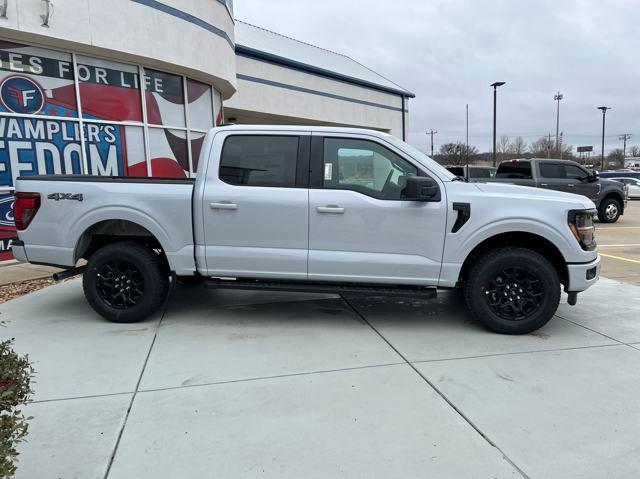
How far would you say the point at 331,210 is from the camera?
4719 millimetres

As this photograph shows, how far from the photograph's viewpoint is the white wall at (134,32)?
801 cm

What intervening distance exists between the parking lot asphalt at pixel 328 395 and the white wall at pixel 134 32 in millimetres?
5140

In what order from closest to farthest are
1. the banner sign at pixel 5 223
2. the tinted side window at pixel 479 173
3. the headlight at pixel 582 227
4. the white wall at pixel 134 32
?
the headlight at pixel 582 227 → the white wall at pixel 134 32 → the banner sign at pixel 5 223 → the tinted side window at pixel 479 173

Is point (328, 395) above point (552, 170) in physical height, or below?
below

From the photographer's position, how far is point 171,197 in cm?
496

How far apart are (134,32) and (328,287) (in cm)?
731

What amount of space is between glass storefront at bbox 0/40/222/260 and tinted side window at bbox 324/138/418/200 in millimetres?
6521

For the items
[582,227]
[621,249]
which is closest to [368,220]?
[582,227]

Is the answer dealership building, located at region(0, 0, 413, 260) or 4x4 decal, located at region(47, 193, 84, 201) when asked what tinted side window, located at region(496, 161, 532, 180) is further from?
4x4 decal, located at region(47, 193, 84, 201)

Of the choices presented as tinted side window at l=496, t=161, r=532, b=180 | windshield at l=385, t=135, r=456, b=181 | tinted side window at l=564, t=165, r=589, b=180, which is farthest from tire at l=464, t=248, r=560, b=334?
tinted side window at l=564, t=165, r=589, b=180

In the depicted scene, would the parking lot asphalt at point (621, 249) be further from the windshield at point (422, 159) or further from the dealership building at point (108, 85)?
the dealership building at point (108, 85)

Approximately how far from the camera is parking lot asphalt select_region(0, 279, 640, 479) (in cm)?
275

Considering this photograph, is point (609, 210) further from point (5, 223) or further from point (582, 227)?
point (5, 223)

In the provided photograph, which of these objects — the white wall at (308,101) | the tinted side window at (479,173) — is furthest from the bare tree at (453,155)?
the tinted side window at (479,173)
